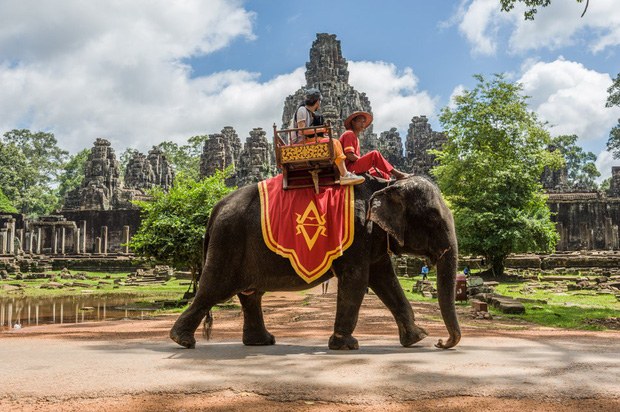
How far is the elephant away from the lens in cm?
550

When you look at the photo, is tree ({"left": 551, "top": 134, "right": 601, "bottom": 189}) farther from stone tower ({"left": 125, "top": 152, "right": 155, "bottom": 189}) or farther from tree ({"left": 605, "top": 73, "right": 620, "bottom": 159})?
stone tower ({"left": 125, "top": 152, "right": 155, "bottom": 189})

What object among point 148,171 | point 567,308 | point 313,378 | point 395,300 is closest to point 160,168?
point 148,171

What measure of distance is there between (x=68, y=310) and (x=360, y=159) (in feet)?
42.6

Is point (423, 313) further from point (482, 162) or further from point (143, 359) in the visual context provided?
point (482, 162)

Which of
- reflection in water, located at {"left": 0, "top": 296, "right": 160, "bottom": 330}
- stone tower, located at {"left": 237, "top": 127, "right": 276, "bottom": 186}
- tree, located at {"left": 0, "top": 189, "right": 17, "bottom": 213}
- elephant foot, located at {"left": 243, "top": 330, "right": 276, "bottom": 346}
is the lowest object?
reflection in water, located at {"left": 0, "top": 296, "right": 160, "bottom": 330}

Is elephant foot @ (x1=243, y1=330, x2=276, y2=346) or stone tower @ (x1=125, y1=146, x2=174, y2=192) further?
stone tower @ (x1=125, y1=146, x2=174, y2=192)

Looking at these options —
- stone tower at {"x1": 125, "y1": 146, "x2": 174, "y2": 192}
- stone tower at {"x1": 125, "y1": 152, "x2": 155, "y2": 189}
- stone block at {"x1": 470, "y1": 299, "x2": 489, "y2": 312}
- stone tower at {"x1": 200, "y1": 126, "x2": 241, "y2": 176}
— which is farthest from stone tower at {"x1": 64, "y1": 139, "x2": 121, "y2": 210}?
stone block at {"x1": 470, "y1": 299, "x2": 489, "y2": 312}

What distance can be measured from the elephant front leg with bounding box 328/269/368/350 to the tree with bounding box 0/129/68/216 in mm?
71998

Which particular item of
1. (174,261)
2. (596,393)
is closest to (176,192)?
(174,261)

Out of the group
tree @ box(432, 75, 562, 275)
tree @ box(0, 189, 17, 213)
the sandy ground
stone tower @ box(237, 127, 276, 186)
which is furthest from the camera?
tree @ box(0, 189, 17, 213)

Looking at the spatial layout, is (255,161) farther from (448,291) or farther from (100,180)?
(448,291)

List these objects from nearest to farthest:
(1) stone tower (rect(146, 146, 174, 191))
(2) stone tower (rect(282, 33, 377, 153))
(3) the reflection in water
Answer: (3) the reflection in water < (1) stone tower (rect(146, 146, 174, 191)) < (2) stone tower (rect(282, 33, 377, 153))

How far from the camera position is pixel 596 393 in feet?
11.7

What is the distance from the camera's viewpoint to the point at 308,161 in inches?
224
